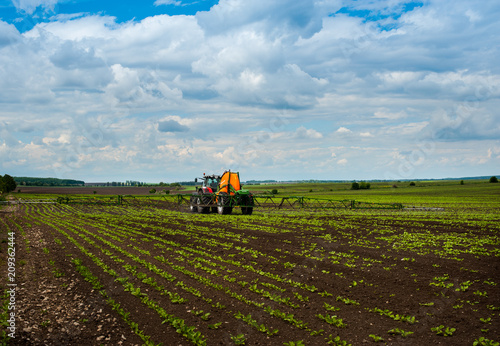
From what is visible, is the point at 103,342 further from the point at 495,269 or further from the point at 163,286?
the point at 495,269

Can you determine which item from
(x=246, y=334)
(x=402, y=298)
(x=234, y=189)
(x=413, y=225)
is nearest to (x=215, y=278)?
(x=246, y=334)

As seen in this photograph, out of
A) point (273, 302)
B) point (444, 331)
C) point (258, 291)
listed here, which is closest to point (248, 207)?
point (258, 291)

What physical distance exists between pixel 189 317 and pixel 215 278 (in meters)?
3.27

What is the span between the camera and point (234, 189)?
128 feet

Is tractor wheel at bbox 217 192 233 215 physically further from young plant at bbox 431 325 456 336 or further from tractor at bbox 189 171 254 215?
young plant at bbox 431 325 456 336

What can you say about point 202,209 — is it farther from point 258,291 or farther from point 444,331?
point 444,331

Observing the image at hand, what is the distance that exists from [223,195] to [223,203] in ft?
3.16

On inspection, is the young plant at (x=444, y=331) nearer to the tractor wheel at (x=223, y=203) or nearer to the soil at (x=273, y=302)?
the soil at (x=273, y=302)

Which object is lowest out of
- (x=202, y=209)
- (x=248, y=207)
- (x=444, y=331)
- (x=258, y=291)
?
(x=444, y=331)

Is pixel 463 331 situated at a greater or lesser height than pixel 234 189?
lesser

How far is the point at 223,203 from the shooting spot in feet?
128

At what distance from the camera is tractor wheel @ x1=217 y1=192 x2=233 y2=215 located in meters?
38.8

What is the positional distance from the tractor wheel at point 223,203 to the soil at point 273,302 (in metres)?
20.5

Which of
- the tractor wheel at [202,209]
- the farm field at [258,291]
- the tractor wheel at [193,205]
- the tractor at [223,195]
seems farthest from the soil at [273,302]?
the tractor wheel at [193,205]
